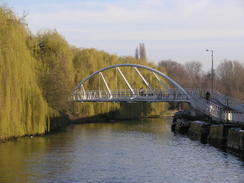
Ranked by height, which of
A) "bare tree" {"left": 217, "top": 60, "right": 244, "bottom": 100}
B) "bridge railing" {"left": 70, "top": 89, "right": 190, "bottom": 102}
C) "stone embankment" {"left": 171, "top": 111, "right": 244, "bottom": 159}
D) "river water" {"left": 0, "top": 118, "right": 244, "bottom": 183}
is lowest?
"river water" {"left": 0, "top": 118, "right": 244, "bottom": 183}

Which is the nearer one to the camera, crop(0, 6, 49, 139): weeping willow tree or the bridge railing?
crop(0, 6, 49, 139): weeping willow tree

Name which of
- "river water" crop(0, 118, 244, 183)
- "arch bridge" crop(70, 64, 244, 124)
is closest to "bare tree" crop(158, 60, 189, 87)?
"arch bridge" crop(70, 64, 244, 124)

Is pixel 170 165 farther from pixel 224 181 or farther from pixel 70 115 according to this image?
pixel 70 115

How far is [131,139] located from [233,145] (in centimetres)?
1122

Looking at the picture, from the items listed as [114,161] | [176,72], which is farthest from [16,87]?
[176,72]

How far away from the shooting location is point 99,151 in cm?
3847

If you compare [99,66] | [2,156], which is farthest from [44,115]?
[99,66]

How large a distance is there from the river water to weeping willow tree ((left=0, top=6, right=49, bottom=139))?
1.27 meters

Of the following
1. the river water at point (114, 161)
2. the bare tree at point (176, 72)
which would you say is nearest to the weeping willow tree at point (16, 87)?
the river water at point (114, 161)

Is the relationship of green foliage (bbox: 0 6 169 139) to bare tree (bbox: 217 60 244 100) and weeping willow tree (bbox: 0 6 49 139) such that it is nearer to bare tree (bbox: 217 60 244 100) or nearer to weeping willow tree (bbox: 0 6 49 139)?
weeping willow tree (bbox: 0 6 49 139)

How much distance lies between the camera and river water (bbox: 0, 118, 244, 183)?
2848 cm

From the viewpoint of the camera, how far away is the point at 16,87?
1578 inches

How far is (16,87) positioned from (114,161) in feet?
35.3

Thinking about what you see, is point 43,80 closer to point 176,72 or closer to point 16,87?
point 16,87
